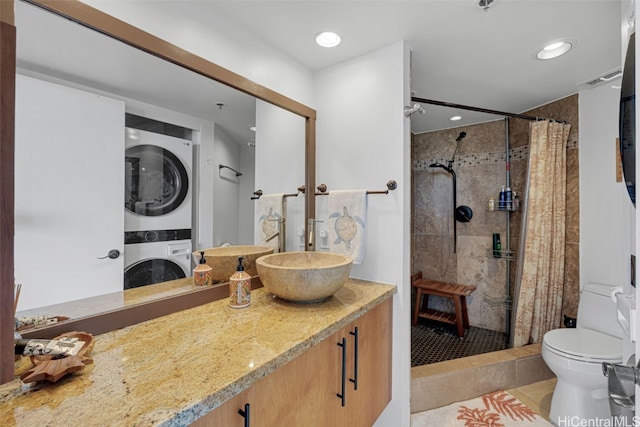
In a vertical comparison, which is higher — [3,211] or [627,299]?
[3,211]

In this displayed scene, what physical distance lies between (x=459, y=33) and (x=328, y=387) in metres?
1.85

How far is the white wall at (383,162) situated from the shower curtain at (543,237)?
1.35 m

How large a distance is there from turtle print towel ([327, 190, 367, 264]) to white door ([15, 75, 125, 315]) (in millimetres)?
1097

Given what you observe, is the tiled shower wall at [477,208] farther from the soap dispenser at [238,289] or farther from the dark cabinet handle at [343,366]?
the soap dispenser at [238,289]

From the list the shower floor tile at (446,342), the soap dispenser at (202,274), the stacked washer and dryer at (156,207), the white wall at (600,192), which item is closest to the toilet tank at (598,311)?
the white wall at (600,192)

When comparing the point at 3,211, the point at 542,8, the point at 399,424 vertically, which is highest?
the point at 542,8

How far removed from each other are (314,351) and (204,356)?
0.38m

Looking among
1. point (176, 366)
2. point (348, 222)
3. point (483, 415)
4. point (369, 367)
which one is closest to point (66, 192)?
point (176, 366)

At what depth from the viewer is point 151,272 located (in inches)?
47.4

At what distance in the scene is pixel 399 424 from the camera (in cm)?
165

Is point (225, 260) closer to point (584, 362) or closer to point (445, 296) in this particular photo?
point (584, 362)

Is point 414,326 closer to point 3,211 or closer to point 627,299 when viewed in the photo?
point 627,299

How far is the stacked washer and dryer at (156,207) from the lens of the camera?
3.75 feet

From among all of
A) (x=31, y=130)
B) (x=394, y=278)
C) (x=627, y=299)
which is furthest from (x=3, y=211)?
(x=627, y=299)
